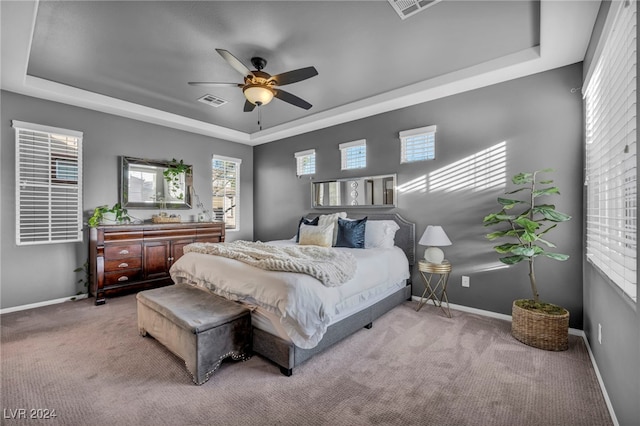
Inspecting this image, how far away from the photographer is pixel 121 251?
13.1 ft

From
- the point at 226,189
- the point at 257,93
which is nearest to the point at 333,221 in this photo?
the point at 257,93

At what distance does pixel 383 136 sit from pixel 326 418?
3718 mm

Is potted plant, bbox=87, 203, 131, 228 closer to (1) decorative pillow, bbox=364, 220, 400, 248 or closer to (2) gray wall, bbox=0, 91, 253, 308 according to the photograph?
(2) gray wall, bbox=0, 91, 253, 308

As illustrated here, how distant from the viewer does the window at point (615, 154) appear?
1479 mm

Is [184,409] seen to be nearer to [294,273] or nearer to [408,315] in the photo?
[294,273]

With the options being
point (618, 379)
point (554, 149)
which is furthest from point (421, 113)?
point (618, 379)

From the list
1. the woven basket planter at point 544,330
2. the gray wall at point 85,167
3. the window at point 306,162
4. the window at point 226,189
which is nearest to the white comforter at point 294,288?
the woven basket planter at point 544,330

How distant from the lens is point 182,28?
103 inches

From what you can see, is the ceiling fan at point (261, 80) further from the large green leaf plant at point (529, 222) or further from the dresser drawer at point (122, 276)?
the dresser drawer at point (122, 276)

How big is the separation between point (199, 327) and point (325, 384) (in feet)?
3.29

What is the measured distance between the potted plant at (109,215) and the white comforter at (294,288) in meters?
1.61

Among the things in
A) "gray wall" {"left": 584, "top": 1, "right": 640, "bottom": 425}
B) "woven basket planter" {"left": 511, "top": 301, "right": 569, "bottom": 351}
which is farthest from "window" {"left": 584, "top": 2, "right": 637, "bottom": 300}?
"woven basket planter" {"left": 511, "top": 301, "right": 569, "bottom": 351}

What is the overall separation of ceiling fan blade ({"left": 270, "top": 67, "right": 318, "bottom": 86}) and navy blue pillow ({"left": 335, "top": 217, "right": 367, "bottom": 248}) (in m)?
2.00

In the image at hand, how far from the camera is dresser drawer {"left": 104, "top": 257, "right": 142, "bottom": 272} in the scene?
3.89 meters
